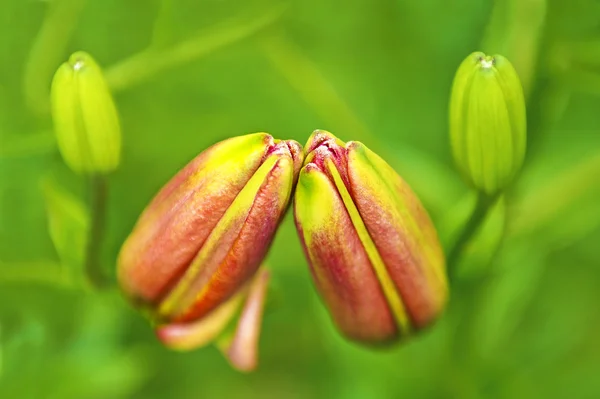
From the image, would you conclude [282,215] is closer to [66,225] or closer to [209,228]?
[209,228]

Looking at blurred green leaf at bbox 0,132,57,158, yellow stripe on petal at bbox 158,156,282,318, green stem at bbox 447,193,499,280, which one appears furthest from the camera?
blurred green leaf at bbox 0,132,57,158

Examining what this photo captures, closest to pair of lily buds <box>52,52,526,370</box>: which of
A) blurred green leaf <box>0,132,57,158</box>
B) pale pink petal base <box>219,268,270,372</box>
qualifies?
pale pink petal base <box>219,268,270,372</box>

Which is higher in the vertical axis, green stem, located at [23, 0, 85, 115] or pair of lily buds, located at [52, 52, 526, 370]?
green stem, located at [23, 0, 85, 115]

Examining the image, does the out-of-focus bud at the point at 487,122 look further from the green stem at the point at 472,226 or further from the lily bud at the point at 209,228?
the lily bud at the point at 209,228

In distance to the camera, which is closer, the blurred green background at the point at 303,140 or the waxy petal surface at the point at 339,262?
the waxy petal surface at the point at 339,262

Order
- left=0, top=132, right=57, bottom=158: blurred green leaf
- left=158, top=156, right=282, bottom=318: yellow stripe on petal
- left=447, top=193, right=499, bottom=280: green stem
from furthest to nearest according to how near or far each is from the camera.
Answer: left=0, top=132, right=57, bottom=158: blurred green leaf
left=447, top=193, right=499, bottom=280: green stem
left=158, top=156, right=282, bottom=318: yellow stripe on petal

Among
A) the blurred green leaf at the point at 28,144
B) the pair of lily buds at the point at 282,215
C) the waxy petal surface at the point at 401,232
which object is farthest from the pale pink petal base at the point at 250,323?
the blurred green leaf at the point at 28,144

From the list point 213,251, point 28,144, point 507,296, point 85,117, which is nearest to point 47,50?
point 28,144

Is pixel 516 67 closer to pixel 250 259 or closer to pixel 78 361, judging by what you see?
pixel 250 259

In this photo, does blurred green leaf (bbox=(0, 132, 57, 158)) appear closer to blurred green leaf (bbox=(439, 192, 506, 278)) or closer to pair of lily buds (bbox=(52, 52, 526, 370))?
pair of lily buds (bbox=(52, 52, 526, 370))
